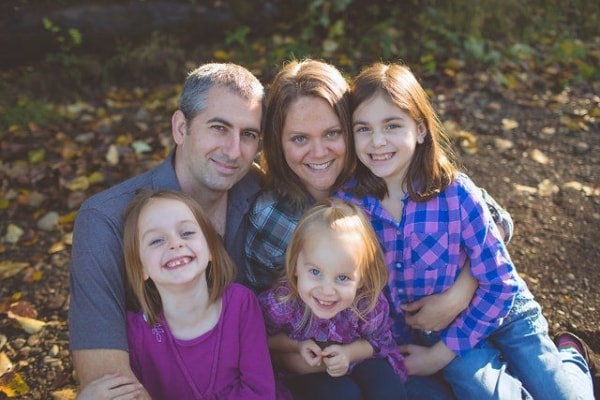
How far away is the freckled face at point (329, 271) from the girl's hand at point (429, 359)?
0.57 m

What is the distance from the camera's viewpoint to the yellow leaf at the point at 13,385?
2.80 meters

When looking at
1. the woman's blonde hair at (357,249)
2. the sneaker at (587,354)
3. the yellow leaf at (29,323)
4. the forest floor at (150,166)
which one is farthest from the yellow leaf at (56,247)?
the sneaker at (587,354)

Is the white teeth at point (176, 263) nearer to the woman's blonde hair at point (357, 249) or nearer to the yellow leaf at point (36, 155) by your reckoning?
the woman's blonde hair at point (357, 249)

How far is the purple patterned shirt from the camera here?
2443 millimetres

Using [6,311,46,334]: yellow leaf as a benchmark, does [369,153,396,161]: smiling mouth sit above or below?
above

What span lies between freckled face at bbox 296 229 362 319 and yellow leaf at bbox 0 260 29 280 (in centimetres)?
205

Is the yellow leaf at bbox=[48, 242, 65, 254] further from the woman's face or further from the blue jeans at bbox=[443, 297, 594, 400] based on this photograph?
the blue jeans at bbox=[443, 297, 594, 400]

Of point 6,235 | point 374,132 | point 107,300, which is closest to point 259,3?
point 6,235

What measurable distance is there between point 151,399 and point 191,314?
0.35 metres

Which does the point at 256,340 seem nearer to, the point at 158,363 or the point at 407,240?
the point at 158,363

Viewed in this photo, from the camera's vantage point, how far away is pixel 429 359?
8.70ft

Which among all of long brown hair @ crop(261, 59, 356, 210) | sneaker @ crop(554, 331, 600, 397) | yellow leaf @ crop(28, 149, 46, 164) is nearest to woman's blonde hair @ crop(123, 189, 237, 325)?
long brown hair @ crop(261, 59, 356, 210)

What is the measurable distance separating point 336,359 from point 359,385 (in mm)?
170

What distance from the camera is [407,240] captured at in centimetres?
256
